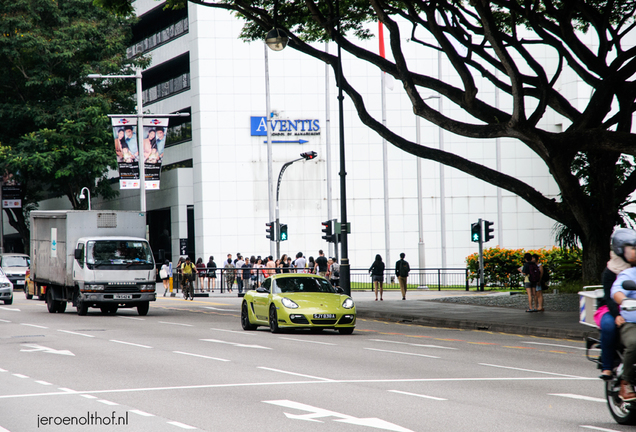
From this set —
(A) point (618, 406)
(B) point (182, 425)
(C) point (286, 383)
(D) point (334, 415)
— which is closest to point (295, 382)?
(C) point (286, 383)

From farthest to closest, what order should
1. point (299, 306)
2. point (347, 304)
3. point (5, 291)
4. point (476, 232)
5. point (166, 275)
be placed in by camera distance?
1. point (166, 275)
2. point (476, 232)
3. point (5, 291)
4. point (347, 304)
5. point (299, 306)

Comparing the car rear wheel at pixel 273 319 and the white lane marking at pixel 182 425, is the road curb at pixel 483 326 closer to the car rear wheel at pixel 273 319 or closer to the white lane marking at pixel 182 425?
the car rear wheel at pixel 273 319

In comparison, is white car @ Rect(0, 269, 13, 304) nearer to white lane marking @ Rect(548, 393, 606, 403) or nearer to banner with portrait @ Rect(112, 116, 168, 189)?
banner with portrait @ Rect(112, 116, 168, 189)

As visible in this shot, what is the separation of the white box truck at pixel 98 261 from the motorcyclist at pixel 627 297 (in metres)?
20.2

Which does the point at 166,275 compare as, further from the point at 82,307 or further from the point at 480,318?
the point at 480,318

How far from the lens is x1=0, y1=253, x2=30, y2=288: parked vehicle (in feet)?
158

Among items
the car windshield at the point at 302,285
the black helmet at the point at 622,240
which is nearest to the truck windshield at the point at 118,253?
the car windshield at the point at 302,285

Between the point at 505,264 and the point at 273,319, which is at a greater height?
the point at 505,264

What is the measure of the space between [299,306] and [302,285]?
1.13 metres

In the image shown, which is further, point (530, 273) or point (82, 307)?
point (82, 307)

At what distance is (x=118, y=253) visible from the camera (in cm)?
2734

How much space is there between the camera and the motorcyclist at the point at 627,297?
26.9 feet

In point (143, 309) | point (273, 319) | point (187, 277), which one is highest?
point (187, 277)

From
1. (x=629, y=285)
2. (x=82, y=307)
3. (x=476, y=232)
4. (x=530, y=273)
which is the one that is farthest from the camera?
(x=476, y=232)
